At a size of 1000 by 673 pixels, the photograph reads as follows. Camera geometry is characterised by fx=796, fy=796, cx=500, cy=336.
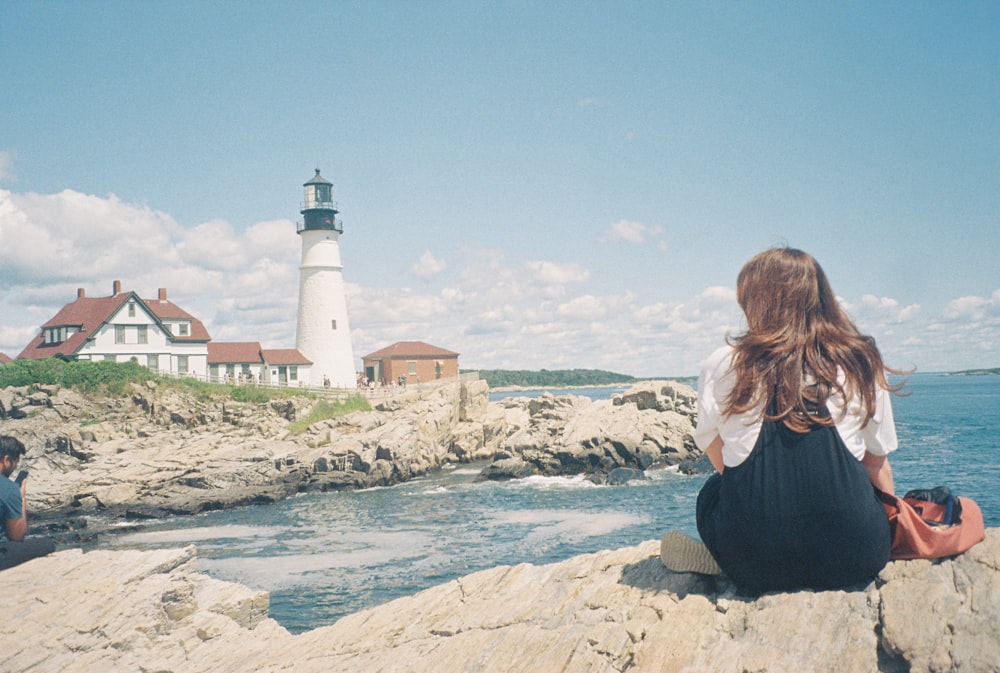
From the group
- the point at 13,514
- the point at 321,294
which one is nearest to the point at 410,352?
the point at 321,294

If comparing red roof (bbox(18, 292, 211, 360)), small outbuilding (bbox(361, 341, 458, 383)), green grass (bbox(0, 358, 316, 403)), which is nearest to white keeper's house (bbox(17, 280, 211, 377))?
red roof (bbox(18, 292, 211, 360))

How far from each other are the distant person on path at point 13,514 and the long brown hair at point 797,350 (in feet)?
21.8

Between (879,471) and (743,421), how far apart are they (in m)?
0.75

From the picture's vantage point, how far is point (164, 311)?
5050 cm

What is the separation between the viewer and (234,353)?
53.0 metres

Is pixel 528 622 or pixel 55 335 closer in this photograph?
pixel 528 622

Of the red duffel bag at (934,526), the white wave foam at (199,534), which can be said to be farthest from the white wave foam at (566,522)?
the red duffel bag at (934,526)

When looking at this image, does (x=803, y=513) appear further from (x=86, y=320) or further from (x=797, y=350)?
(x=86, y=320)

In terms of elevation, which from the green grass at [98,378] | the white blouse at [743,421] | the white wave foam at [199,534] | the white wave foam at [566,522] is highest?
the green grass at [98,378]

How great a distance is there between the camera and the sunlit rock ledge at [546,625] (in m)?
3.77

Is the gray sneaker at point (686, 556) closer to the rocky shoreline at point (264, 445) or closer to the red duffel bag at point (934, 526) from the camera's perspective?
the red duffel bag at point (934, 526)

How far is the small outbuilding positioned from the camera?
5944cm

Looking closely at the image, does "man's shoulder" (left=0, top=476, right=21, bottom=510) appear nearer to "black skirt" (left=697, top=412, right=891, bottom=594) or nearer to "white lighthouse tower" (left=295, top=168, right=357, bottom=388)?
"black skirt" (left=697, top=412, right=891, bottom=594)

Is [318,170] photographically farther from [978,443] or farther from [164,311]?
[978,443]
